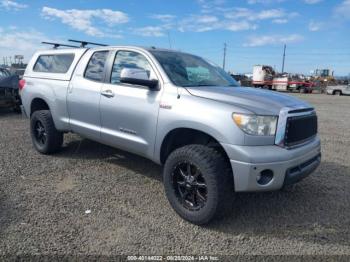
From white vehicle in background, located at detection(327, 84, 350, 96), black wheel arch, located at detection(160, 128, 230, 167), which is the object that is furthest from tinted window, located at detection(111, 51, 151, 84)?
white vehicle in background, located at detection(327, 84, 350, 96)

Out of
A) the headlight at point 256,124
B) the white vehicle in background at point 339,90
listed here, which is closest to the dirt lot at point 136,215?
the headlight at point 256,124

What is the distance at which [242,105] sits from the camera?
3459 millimetres

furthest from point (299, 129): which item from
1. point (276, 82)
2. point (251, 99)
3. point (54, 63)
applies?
point (276, 82)

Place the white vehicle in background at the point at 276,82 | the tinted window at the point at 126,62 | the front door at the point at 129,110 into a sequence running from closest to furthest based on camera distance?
the front door at the point at 129,110, the tinted window at the point at 126,62, the white vehicle in background at the point at 276,82

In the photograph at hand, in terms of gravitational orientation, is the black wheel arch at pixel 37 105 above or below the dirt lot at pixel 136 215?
above

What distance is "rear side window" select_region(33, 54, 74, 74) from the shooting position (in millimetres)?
5566

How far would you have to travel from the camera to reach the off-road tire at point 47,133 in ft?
18.8

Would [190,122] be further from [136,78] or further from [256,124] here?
[136,78]

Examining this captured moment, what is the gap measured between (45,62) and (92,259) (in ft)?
14.1

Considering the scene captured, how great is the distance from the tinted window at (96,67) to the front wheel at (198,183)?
185 centimetres

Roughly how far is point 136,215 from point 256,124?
166 centimetres

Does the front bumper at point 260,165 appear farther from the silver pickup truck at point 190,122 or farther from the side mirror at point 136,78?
the side mirror at point 136,78

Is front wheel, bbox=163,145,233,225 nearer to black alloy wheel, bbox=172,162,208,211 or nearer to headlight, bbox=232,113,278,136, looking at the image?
black alloy wheel, bbox=172,162,208,211

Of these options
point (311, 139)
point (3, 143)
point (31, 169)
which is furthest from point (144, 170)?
point (3, 143)
